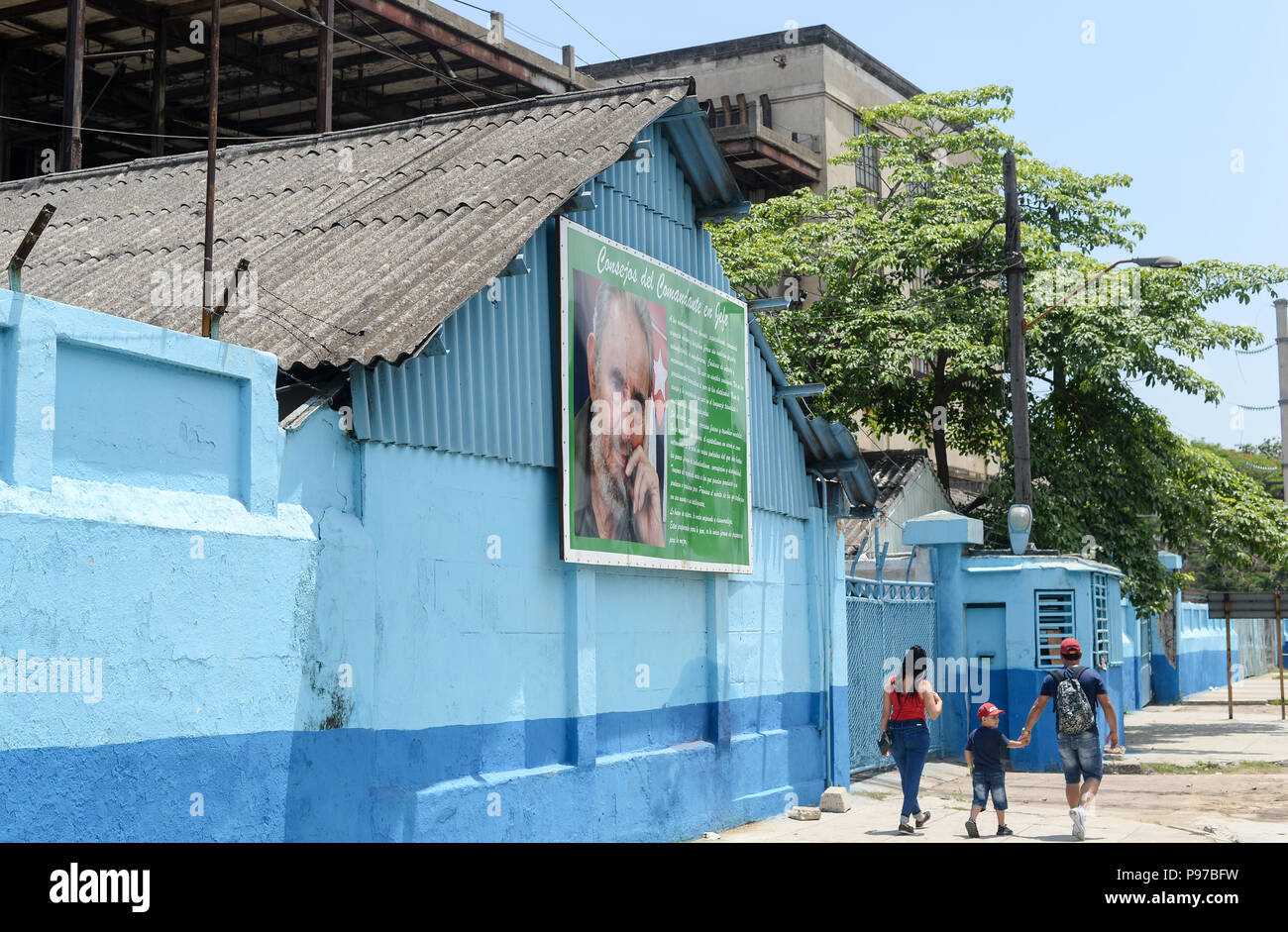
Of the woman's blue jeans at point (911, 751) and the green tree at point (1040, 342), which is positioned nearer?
the woman's blue jeans at point (911, 751)

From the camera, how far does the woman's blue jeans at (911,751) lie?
1258cm

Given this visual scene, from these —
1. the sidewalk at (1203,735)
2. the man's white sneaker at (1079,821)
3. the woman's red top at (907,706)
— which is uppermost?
the woman's red top at (907,706)

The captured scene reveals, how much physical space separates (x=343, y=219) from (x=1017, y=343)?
35.9ft

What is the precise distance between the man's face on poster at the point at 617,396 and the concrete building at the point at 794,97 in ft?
73.5

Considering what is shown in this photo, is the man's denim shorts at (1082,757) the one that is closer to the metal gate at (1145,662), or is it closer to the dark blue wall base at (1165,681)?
the metal gate at (1145,662)

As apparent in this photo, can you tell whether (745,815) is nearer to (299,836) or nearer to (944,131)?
(299,836)

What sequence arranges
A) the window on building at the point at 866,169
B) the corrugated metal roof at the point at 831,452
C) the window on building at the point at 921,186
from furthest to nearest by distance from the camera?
the window on building at the point at 866,169 < the window on building at the point at 921,186 < the corrugated metal roof at the point at 831,452

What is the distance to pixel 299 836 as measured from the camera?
812 cm

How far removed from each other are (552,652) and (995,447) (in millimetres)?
17026

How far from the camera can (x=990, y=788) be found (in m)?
12.3

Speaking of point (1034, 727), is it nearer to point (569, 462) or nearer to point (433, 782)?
point (569, 462)

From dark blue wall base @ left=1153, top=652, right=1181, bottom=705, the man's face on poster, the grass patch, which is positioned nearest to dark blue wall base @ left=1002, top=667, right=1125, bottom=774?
the grass patch

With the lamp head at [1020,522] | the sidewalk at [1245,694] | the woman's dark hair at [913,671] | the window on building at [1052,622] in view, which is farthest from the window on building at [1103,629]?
the sidewalk at [1245,694]

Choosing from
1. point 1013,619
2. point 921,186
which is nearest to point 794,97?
point 921,186
